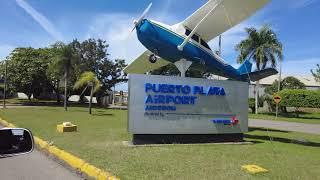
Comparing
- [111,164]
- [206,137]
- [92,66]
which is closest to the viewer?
[111,164]

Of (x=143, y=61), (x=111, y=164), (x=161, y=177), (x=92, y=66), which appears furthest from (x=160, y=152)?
(x=92, y=66)

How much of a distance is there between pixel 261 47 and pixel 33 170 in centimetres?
4484

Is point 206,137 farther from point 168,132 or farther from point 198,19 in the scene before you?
point 198,19

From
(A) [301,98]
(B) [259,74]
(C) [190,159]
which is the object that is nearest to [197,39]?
(B) [259,74]

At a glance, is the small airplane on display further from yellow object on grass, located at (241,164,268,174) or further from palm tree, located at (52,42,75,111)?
palm tree, located at (52,42,75,111)

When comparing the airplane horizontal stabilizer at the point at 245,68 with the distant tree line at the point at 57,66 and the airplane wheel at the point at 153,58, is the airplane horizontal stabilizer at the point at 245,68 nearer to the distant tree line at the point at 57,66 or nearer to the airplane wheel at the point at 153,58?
the airplane wheel at the point at 153,58

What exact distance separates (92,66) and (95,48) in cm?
250

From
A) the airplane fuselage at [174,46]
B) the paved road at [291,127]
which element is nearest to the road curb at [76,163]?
the airplane fuselage at [174,46]

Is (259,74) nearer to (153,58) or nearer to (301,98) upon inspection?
(153,58)

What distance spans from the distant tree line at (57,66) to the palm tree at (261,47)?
1763 centimetres

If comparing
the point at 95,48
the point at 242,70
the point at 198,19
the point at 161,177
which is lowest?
the point at 161,177

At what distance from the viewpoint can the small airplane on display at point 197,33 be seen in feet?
58.2

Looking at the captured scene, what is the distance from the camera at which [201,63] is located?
768 inches

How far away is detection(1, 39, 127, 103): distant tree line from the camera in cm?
4380
